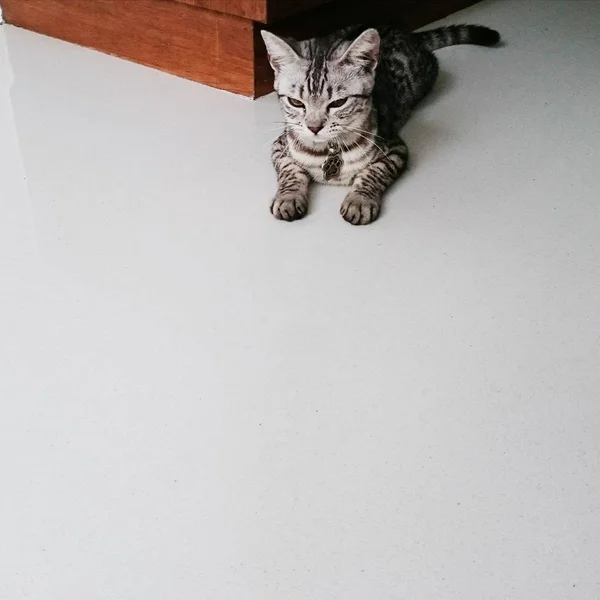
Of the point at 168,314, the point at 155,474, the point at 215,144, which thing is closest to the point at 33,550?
the point at 155,474

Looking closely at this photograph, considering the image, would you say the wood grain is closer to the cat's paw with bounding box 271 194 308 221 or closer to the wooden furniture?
the wooden furniture

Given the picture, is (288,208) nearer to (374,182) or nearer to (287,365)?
(374,182)

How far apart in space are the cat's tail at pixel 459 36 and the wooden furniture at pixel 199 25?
21 cm

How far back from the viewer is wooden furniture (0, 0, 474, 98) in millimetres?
2074

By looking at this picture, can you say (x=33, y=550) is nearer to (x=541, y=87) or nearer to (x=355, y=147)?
(x=355, y=147)

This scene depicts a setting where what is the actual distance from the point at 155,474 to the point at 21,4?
6.83 feet

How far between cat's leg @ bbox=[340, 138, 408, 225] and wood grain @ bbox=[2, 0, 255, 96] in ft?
1.91

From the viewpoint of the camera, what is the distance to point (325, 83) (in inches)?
63.7

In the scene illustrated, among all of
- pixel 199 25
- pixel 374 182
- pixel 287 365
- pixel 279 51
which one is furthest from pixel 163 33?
pixel 287 365

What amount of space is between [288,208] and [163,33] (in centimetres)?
95

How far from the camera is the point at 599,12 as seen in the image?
2916 mm

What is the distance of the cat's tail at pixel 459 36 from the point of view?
2436 mm

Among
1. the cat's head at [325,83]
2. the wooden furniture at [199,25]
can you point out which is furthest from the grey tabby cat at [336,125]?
the wooden furniture at [199,25]

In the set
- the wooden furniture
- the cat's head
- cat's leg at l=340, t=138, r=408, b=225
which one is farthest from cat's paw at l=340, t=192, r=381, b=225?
the wooden furniture
